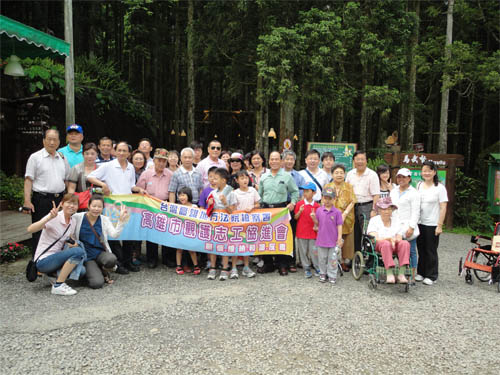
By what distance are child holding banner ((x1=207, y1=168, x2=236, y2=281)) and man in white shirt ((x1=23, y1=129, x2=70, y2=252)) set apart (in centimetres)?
221

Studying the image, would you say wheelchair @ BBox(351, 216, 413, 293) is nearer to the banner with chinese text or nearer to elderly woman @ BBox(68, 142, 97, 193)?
the banner with chinese text

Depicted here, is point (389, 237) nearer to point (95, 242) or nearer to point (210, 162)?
point (210, 162)

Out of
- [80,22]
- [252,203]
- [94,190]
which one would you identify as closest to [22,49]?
[94,190]

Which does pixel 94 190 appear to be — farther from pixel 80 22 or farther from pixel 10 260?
pixel 80 22

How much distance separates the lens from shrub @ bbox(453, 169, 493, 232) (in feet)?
34.4

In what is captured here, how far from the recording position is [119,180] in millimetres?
6152

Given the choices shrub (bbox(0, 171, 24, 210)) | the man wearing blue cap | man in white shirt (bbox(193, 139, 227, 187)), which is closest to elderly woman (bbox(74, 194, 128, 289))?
the man wearing blue cap

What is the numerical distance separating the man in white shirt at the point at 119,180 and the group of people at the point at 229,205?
0.02 meters

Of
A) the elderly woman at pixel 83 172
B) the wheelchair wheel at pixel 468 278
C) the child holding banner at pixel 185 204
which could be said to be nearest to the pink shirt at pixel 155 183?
the child holding banner at pixel 185 204

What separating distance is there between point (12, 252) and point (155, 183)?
105 inches

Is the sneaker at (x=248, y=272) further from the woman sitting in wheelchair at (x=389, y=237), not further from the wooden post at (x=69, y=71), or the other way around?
the wooden post at (x=69, y=71)

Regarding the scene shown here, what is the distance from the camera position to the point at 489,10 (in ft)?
55.2

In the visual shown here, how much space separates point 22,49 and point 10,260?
3.88 meters

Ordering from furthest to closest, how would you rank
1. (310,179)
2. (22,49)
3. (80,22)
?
(80,22)
(22,49)
(310,179)
